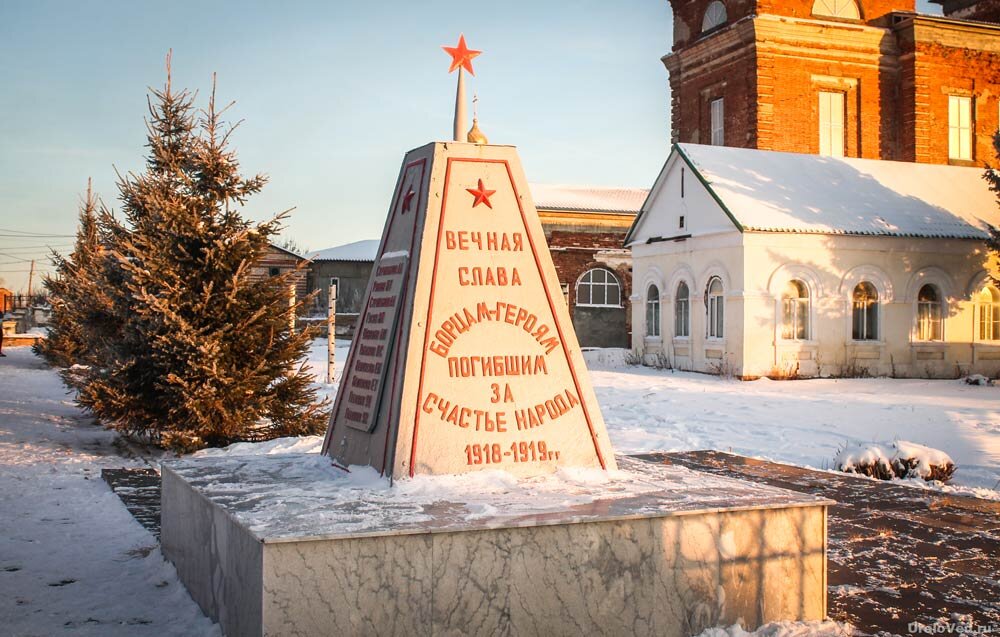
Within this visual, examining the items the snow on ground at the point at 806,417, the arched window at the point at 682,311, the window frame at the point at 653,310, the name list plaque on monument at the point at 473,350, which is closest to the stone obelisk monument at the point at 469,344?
the name list plaque on monument at the point at 473,350

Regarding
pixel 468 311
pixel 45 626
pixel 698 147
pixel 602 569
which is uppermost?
pixel 698 147

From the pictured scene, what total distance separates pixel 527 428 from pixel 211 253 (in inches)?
241

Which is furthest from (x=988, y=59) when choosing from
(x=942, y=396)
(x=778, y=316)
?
(x=942, y=396)

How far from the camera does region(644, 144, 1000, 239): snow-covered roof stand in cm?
2225

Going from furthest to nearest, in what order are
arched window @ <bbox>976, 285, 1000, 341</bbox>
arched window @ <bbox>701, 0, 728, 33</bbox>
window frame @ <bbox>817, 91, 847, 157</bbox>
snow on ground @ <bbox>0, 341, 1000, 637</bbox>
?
arched window @ <bbox>701, 0, 728, 33</bbox>, window frame @ <bbox>817, 91, 847, 157</bbox>, arched window @ <bbox>976, 285, 1000, 341</bbox>, snow on ground @ <bbox>0, 341, 1000, 637</bbox>

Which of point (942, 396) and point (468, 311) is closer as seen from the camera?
point (468, 311)

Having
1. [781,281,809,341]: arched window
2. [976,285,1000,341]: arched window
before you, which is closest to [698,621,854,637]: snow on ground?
[781,281,809,341]: arched window

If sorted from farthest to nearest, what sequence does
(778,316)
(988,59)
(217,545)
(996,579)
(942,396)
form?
(988,59) → (778,316) → (942,396) → (996,579) → (217,545)

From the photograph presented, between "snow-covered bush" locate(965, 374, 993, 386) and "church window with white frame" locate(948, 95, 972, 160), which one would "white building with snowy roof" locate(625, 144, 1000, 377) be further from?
"church window with white frame" locate(948, 95, 972, 160)

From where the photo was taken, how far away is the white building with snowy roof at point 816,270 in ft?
71.4

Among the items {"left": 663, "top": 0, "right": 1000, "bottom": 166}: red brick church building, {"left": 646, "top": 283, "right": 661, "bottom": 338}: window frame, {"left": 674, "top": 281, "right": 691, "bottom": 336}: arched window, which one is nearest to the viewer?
{"left": 674, "top": 281, "right": 691, "bottom": 336}: arched window

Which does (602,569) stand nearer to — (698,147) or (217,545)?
(217,545)

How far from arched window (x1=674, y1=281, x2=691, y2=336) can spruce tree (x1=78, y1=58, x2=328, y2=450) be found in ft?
49.3

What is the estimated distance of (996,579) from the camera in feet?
16.1
